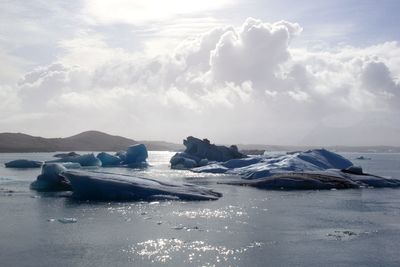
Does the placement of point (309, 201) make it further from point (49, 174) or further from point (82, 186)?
point (49, 174)

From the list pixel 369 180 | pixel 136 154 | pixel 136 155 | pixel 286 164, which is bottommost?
pixel 369 180

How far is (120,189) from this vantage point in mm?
23328

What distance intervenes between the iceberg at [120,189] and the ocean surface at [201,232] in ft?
3.17

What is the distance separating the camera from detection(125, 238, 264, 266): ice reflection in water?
12.2m

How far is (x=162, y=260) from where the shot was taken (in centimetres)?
1205

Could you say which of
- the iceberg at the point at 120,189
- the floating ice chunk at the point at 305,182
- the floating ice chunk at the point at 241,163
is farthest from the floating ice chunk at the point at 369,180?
the floating ice chunk at the point at 241,163

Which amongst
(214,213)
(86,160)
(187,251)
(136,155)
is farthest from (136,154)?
(187,251)

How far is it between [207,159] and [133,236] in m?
42.2

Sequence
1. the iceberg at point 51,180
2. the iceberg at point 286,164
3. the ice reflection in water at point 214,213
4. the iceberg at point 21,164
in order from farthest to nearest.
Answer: the iceberg at point 21,164
the iceberg at point 286,164
the iceberg at point 51,180
the ice reflection in water at point 214,213

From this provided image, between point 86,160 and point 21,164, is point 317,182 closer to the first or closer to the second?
point 86,160

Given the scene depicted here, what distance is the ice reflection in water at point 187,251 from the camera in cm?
1216

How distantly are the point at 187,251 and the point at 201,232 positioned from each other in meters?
2.62

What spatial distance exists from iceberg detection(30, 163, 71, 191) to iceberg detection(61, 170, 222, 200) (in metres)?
4.11

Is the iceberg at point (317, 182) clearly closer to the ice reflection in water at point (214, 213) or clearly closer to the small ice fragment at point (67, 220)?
the ice reflection in water at point (214, 213)
